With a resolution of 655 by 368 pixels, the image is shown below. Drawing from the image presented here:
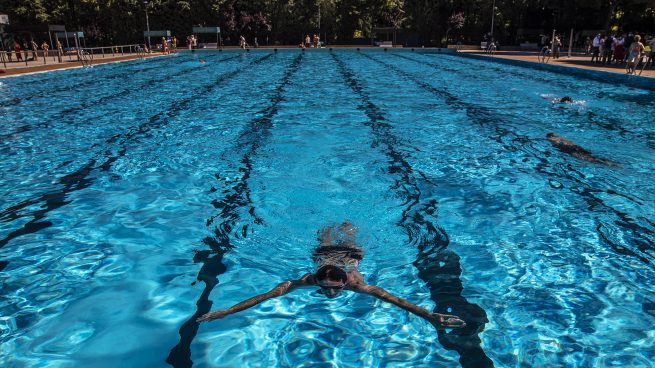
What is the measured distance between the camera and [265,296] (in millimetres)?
3109

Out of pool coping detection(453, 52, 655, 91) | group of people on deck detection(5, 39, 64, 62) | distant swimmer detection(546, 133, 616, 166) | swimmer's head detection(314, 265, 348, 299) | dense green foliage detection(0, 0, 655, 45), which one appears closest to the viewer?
swimmer's head detection(314, 265, 348, 299)

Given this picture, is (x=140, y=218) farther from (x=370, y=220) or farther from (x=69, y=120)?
(x=69, y=120)

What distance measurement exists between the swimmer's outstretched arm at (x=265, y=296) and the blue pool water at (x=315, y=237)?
84 mm

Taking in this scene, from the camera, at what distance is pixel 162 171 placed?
6.07 meters

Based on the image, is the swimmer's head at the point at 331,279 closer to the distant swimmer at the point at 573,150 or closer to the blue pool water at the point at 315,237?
the blue pool water at the point at 315,237

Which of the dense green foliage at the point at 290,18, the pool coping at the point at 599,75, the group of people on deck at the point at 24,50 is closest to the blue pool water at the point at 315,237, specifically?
the pool coping at the point at 599,75

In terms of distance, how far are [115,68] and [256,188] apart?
57.2 feet

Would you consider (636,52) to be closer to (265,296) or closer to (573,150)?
Answer: (573,150)

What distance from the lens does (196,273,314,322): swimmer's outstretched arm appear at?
2980mm

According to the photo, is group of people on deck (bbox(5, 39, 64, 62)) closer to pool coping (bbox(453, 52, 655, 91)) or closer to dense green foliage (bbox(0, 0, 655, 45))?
dense green foliage (bbox(0, 0, 655, 45))

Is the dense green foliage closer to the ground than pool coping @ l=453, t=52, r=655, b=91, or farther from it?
farther from it

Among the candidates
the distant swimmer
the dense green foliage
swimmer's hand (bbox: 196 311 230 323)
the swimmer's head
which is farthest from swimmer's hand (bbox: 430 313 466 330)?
the dense green foliage

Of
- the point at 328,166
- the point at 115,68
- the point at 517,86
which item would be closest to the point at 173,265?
the point at 328,166

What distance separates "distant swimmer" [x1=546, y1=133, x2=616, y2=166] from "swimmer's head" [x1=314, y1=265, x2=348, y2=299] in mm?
4803
